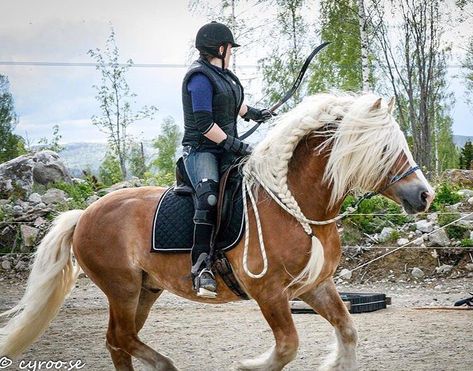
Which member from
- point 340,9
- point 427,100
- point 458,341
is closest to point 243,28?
point 340,9

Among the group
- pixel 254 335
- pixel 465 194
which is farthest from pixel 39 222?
pixel 465 194

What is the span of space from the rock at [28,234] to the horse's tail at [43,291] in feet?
21.4

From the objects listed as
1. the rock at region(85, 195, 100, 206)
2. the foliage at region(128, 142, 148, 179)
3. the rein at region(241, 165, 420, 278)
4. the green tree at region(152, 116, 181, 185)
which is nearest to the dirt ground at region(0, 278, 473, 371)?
the rein at region(241, 165, 420, 278)

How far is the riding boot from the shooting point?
16.2ft

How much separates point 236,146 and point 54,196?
361 inches

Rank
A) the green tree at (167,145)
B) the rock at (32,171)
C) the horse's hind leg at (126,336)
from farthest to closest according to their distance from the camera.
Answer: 1. the green tree at (167,145)
2. the rock at (32,171)
3. the horse's hind leg at (126,336)

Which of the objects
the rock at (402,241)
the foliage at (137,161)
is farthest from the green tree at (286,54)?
the rock at (402,241)

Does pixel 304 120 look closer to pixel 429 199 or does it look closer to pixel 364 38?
pixel 429 199

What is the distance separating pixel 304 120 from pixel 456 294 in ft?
16.5

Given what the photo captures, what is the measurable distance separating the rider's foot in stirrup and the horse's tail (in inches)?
53.0

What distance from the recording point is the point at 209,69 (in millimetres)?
5148

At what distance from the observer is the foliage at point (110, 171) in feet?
56.6

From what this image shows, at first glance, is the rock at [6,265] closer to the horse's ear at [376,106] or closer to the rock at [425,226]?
the rock at [425,226]

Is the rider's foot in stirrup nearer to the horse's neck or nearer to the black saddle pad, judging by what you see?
the black saddle pad
